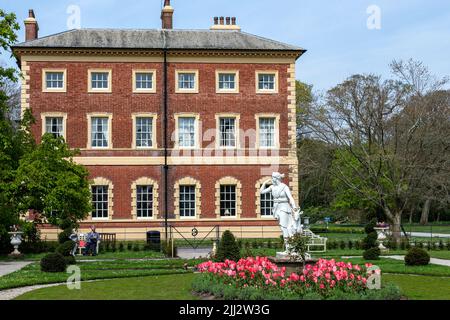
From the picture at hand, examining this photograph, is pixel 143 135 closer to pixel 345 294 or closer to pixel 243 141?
pixel 243 141

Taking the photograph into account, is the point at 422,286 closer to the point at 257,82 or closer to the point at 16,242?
the point at 16,242

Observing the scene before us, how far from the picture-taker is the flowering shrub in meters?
14.6

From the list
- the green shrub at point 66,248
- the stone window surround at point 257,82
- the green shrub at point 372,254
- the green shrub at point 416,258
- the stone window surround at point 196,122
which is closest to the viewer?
the green shrub at point 416,258

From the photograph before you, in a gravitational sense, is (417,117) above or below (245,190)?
above

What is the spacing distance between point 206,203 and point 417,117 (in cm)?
1329

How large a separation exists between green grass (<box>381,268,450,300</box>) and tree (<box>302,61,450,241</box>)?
15.1 m

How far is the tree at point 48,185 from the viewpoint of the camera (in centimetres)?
2770

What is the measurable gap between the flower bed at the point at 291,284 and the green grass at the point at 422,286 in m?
1.24

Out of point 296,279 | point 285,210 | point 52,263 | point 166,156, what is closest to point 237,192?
A: point 166,156

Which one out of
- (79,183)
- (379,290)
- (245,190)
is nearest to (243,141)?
(245,190)

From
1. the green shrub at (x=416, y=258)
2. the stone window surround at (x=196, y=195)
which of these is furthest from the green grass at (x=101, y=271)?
the stone window surround at (x=196, y=195)

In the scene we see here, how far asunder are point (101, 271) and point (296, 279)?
29.8 feet

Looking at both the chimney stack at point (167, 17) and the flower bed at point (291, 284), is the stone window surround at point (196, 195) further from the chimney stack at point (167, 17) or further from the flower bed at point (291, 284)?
the flower bed at point (291, 284)
